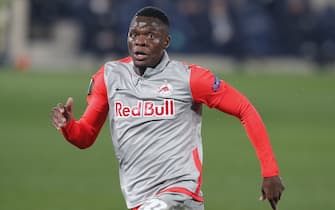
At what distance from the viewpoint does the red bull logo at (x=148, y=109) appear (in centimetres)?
755

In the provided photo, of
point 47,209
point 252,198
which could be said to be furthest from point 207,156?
point 47,209

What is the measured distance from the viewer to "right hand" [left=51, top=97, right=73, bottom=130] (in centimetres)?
734

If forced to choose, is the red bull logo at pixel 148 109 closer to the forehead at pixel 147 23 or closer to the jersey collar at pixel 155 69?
the jersey collar at pixel 155 69

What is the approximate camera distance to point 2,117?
68.8 ft

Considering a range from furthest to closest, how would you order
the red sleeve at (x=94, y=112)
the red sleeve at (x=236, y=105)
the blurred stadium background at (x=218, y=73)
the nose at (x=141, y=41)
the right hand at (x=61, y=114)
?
1. the blurred stadium background at (x=218, y=73)
2. the red sleeve at (x=94, y=112)
3. the nose at (x=141, y=41)
4. the right hand at (x=61, y=114)
5. the red sleeve at (x=236, y=105)

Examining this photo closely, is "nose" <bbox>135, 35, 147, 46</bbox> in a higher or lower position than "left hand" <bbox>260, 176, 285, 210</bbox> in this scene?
higher

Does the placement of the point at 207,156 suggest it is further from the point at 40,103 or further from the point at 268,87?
the point at 268,87

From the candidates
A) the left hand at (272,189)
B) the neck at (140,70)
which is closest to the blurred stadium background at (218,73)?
the neck at (140,70)

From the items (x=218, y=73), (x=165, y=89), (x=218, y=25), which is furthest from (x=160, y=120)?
(x=218, y=25)

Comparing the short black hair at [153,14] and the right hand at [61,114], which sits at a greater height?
the short black hair at [153,14]

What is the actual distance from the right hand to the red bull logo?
1.29ft

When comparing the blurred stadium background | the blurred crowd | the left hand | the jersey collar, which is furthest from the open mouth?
the blurred crowd

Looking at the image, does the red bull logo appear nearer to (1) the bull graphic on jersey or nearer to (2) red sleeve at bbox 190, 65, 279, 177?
(1) the bull graphic on jersey

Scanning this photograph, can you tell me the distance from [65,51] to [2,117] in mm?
12986
